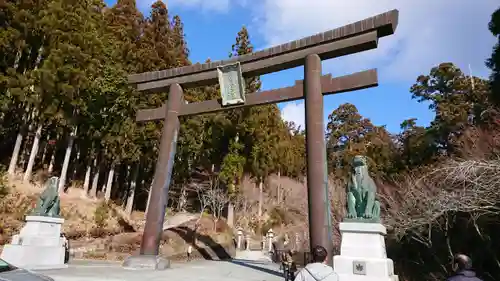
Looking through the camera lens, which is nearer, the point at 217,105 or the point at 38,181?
the point at 217,105

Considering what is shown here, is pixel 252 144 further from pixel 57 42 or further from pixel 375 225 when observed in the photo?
pixel 375 225

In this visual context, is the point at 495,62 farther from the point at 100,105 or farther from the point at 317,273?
the point at 100,105

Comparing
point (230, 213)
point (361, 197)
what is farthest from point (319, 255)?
point (230, 213)

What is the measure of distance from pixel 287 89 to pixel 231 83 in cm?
181

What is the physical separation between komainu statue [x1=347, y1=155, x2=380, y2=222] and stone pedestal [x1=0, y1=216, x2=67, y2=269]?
7523 millimetres

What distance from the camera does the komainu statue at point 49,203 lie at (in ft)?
29.2

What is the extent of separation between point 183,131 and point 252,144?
5951 millimetres

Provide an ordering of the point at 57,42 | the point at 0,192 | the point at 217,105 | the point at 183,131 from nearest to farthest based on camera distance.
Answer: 1. the point at 217,105
2. the point at 0,192
3. the point at 57,42
4. the point at 183,131

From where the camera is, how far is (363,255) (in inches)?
228

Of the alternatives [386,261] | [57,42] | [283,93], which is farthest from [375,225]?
[57,42]

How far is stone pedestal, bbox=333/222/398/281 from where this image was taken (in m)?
5.57

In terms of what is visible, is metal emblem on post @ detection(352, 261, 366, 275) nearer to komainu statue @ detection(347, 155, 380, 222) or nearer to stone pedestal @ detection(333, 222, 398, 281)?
stone pedestal @ detection(333, 222, 398, 281)

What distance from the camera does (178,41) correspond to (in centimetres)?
2717

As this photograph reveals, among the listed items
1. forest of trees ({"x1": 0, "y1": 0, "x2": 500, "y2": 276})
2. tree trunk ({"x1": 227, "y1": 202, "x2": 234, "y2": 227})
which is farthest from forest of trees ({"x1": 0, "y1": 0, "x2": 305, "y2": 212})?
tree trunk ({"x1": 227, "y1": 202, "x2": 234, "y2": 227})
